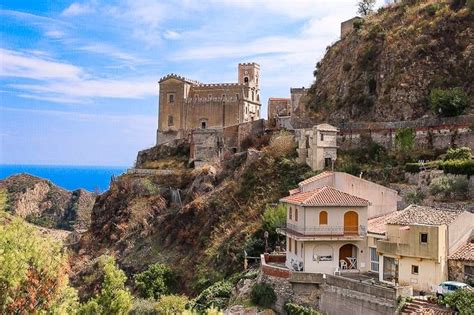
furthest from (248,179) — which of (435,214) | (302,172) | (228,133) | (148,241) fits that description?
(435,214)

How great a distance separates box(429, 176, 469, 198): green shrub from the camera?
123 feet

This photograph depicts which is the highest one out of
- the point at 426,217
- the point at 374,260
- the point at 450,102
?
the point at 450,102

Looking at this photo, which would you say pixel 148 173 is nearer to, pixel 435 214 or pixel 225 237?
pixel 225 237

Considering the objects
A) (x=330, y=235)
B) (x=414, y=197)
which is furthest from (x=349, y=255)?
(x=414, y=197)

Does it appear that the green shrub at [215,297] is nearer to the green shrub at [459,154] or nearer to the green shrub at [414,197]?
the green shrub at [414,197]

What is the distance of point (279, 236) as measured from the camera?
40281 mm

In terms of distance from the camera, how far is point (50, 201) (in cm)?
12375

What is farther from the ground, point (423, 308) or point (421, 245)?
point (421, 245)

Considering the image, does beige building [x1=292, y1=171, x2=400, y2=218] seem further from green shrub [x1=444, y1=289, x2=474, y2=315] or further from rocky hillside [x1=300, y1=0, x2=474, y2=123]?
rocky hillside [x1=300, y1=0, x2=474, y2=123]

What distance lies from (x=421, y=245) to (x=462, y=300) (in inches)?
150

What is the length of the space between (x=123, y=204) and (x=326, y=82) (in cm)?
2404

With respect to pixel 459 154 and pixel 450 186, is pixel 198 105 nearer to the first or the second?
pixel 459 154

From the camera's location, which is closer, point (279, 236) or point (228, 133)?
point (279, 236)

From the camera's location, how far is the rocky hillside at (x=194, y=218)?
1775 inches
